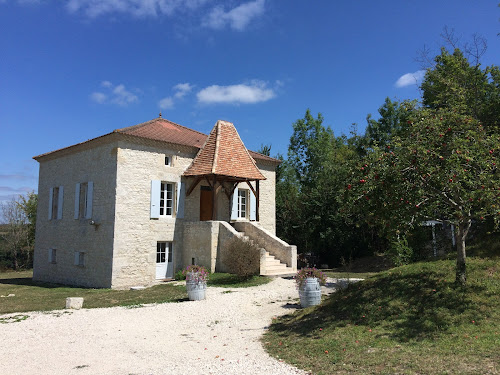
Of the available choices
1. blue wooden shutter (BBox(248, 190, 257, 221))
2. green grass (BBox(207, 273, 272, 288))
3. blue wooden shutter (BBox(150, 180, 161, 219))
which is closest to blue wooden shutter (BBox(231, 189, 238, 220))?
blue wooden shutter (BBox(248, 190, 257, 221))

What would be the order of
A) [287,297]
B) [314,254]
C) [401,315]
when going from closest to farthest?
[401,315], [287,297], [314,254]

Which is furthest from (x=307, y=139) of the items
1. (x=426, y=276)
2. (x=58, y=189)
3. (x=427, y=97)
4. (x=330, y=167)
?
(x=426, y=276)

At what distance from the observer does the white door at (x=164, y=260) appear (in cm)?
1700

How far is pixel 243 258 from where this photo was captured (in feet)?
46.8

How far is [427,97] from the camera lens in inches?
819

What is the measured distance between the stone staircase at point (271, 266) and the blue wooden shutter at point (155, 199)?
3775mm

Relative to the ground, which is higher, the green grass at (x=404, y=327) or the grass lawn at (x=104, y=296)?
the green grass at (x=404, y=327)

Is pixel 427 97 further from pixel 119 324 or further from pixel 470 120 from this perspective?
pixel 119 324

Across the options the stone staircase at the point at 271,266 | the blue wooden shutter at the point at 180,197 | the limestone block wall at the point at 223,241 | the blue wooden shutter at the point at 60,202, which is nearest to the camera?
the stone staircase at the point at 271,266

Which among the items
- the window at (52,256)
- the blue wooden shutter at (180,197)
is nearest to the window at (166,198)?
the blue wooden shutter at (180,197)

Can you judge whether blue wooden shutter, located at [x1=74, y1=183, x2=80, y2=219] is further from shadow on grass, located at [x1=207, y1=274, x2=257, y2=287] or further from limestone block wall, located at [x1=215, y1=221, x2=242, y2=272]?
shadow on grass, located at [x1=207, y1=274, x2=257, y2=287]

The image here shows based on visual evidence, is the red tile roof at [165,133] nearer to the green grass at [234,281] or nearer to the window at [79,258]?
the window at [79,258]

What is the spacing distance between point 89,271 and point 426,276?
13.6m

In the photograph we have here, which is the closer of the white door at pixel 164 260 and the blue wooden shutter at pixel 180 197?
the white door at pixel 164 260
